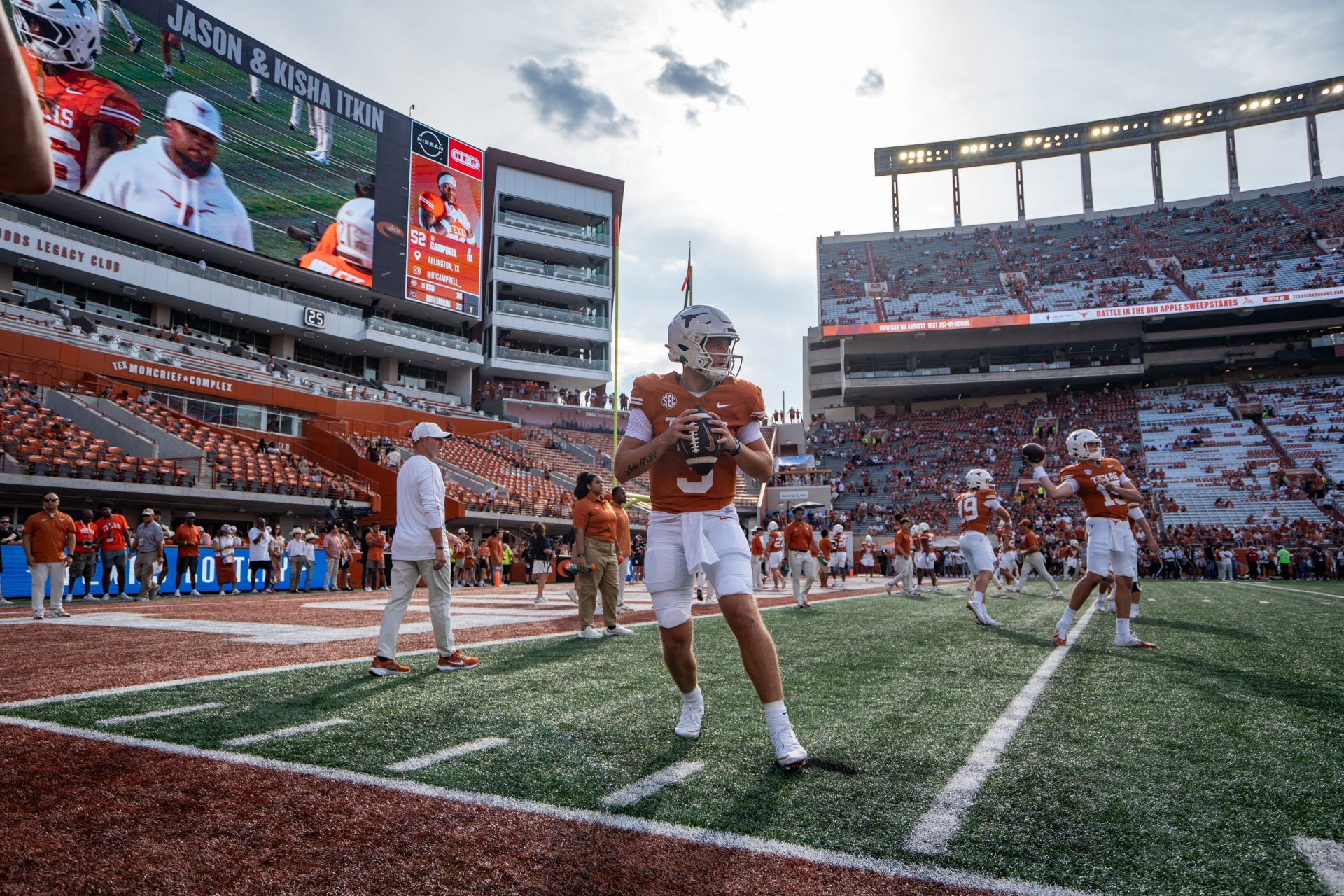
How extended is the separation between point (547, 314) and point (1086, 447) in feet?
151

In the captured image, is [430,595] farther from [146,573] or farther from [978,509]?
[146,573]

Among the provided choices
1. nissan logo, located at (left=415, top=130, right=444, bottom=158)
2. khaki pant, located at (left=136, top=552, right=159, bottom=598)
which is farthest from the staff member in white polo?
nissan logo, located at (left=415, top=130, right=444, bottom=158)

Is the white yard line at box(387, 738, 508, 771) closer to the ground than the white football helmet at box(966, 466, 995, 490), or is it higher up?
closer to the ground

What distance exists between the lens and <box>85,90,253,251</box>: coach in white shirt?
3228 cm

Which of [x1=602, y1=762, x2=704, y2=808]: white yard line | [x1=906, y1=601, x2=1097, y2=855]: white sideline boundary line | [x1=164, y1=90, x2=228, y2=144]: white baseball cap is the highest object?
[x1=164, y1=90, x2=228, y2=144]: white baseball cap

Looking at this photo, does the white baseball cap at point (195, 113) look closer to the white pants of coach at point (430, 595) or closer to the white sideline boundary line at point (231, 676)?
the white sideline boundary line at point (231, 676)

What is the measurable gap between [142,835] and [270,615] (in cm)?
1017

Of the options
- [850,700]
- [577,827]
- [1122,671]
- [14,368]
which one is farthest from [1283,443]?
[14,368]

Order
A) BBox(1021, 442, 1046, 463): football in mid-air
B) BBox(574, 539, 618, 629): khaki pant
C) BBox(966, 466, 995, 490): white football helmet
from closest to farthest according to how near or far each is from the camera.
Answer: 1. BBox(1021, 442, 1046, 463): football in mid-air
2. BBox(574, 539, 618, 629): khaki pant
3. BBox(966, 466, 995, 490): white football helmet

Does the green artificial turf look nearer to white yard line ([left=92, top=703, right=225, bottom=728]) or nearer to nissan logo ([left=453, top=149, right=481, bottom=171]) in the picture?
white yard line ([left=92, top=703, right=225, bottom=728])

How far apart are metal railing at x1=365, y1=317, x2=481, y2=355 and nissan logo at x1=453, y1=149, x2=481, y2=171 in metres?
9.43

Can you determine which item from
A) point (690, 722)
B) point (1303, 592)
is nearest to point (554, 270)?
point (1303, 592)

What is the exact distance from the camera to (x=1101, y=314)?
49.7 metres

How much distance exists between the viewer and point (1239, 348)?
5075 centimetres
